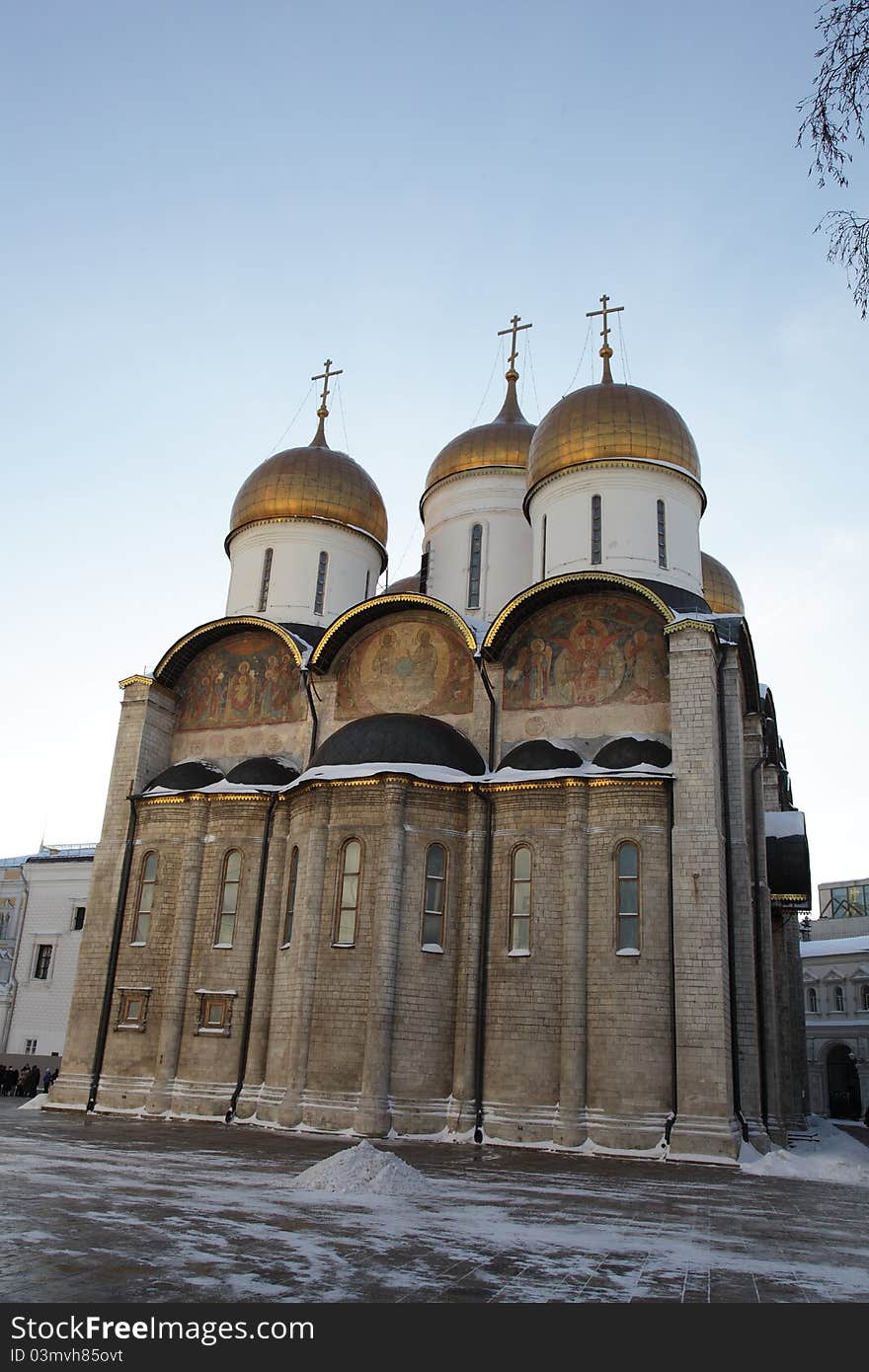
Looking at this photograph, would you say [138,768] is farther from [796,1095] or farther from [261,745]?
[796,1095]

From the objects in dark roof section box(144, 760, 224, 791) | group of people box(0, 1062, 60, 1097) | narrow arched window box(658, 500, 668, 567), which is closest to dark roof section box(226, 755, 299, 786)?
dark roof section box(144, 760, 224, 791)

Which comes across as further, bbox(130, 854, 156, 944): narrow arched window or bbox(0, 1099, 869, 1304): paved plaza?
bbox(130, 854, 156, 944): narrow arched window

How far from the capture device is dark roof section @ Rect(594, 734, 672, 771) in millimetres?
15625

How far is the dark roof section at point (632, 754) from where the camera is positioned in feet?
51.3

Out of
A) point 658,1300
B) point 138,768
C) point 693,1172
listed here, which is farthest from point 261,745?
point 658,1300

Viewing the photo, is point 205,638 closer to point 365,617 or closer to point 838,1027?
point 365,617

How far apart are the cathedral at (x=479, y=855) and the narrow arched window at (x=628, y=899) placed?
1.5 inches

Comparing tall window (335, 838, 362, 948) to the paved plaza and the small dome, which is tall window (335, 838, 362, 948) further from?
the small dome

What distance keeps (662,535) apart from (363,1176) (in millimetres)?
13344

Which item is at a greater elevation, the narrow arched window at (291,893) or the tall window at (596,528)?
the tall window at (596,528)

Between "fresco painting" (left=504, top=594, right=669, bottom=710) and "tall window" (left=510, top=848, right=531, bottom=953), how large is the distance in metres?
2.64

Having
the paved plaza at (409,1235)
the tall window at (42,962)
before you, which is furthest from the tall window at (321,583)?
the tall window at (42,962)

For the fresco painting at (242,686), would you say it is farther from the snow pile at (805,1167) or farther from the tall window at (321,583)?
the snow pile at (805,1167)
